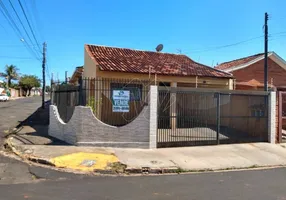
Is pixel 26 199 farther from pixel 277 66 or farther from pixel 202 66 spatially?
pixel 277 66

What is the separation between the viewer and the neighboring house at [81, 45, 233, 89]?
15118mm

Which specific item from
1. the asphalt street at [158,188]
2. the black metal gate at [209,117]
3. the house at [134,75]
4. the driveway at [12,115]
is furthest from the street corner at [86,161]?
the driveway at [12,115]

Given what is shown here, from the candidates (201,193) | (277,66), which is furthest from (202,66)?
(201,193)

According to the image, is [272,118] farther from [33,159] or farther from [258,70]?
[258,70]

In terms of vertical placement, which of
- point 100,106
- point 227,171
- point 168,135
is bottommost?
point 227,171

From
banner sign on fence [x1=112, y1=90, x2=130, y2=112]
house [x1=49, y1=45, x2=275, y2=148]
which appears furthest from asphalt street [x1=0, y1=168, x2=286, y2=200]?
banner sign on fence [x1=112, y1=90, x2=130, y2=112]

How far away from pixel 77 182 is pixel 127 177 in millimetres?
1339

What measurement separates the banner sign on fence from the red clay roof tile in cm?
345

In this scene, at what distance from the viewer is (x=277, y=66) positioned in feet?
78.7

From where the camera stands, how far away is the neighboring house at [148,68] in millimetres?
15118

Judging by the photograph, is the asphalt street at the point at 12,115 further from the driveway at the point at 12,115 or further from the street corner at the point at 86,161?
the street corner at the point at 86,161

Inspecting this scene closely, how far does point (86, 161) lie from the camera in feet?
28.8

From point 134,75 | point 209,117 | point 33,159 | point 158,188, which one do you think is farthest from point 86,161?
point 134,75

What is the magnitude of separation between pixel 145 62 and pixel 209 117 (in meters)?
6.18
